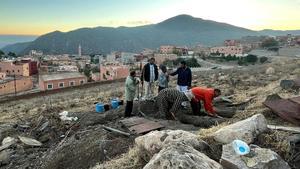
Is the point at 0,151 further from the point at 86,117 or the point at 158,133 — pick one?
the point at 158,133

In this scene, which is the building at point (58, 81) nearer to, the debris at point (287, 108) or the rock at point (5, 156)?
the rock at point (5, 156)

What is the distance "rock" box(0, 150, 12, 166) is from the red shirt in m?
4.71

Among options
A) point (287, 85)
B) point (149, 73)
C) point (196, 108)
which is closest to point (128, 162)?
point (196, 108)

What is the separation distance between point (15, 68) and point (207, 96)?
6423 centimetres

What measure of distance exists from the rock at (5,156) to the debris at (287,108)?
6071 mm

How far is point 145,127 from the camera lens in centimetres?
778

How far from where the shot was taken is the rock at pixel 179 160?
3795 mm

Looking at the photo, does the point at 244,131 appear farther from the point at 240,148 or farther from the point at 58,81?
the point at 58,81

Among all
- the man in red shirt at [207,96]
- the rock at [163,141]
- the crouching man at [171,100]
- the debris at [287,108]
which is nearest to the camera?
the rock at [163,141]

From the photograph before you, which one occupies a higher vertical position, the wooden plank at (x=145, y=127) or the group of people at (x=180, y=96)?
the group of people at (x=180, y=96)

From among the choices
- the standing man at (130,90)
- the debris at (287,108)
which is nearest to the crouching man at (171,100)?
the standing man at (130,90)

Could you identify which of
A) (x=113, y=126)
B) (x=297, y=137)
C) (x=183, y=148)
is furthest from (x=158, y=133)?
(x=113, y=126)

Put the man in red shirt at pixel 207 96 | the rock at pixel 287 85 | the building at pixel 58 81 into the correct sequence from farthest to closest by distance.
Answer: the building at pixel 58 81 → the rock at pixel 287 85 → the man in red shirt at pixel 207 96

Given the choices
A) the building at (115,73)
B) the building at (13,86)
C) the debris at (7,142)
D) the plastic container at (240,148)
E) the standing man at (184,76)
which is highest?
the standing man at (184,76)
